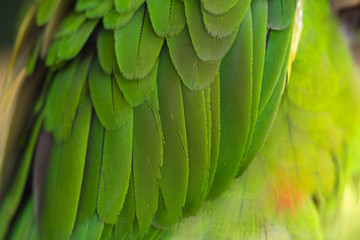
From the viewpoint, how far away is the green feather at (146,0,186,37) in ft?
3.35

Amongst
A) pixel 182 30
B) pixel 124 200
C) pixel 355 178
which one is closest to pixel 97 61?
pixel 182 30

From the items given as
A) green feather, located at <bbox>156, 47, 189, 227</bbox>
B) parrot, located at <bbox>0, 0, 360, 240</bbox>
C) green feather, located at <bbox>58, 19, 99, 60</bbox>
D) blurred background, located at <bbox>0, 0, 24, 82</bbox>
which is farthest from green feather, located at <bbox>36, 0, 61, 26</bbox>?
blurred background, located at <bbox>0, 0, 24, 82</bbox>

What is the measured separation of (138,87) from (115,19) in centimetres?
16

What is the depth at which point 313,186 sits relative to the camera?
129cm

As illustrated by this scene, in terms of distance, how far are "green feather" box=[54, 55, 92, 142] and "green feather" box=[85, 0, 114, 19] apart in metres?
0.09

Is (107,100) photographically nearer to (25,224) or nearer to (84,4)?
(84,4)

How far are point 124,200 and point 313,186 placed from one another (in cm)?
52

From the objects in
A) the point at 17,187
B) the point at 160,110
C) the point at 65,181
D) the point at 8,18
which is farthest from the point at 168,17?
the point at 8,18

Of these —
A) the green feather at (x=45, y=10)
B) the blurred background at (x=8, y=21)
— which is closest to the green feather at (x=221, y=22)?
the green feather at (x=45, y=10)

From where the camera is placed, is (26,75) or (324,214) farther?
(324,214)

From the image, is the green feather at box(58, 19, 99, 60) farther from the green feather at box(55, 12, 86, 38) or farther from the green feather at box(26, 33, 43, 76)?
the green feather at box(26, 33, 43, 76)

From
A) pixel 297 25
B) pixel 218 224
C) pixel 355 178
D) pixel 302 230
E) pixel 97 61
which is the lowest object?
pixel 355 178

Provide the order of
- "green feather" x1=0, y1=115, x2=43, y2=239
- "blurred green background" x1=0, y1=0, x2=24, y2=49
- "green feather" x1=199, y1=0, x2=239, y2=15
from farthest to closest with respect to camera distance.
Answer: "blurred green background" x1=0, y1=0, x2=24, y2=49 → "green feather" x1=0, y1=115, x2=43, y2=239 → "green feather" x1=199, y1=0, x2=239, y2=15

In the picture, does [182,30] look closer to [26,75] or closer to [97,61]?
[97,61]
